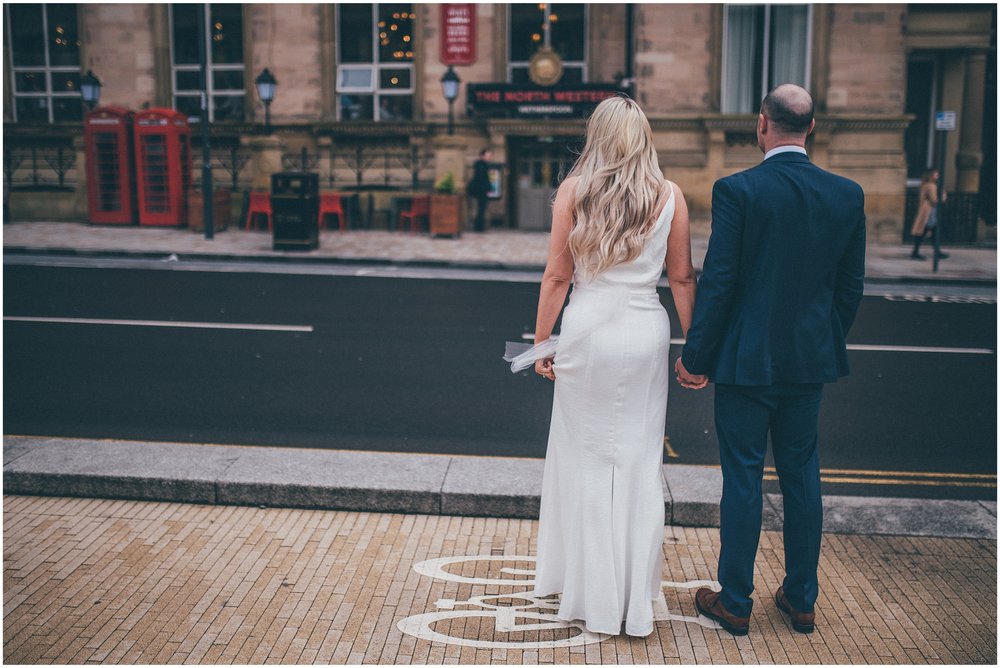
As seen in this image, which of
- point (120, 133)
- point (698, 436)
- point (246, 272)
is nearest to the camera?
point (698, 436)

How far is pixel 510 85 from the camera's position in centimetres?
2148

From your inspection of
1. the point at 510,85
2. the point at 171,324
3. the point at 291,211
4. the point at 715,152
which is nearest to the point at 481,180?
the point at 510,85

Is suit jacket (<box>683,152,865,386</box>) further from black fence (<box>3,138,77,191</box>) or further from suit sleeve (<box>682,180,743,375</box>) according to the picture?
black fence (<box>3,138,77,191</box>)

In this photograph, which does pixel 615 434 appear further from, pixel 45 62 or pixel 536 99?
pixel 45 62

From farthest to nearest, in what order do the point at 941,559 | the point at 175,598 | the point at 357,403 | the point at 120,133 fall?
1. the point at 120,133
2. the point at 357,403
3. the point at 941,559
4. the point at 175,598

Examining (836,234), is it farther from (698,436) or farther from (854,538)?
(698,436)

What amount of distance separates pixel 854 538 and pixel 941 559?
0.40 meters

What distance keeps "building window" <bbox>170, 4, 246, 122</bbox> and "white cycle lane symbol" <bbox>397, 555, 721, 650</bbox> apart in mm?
21886

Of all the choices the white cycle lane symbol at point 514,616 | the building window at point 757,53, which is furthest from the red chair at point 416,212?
the white cycle lane symbol at point 514,616

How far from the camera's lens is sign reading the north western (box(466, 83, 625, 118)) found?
70.0ft

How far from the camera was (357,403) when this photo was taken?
7.13 m

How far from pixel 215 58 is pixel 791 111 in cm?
2288

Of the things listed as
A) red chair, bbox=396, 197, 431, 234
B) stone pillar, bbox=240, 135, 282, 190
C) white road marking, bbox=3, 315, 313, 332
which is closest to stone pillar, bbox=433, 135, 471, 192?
red chair, bbox=396, 197, 431, 234

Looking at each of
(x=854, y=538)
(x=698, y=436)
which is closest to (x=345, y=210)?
(x=698, y=436)
